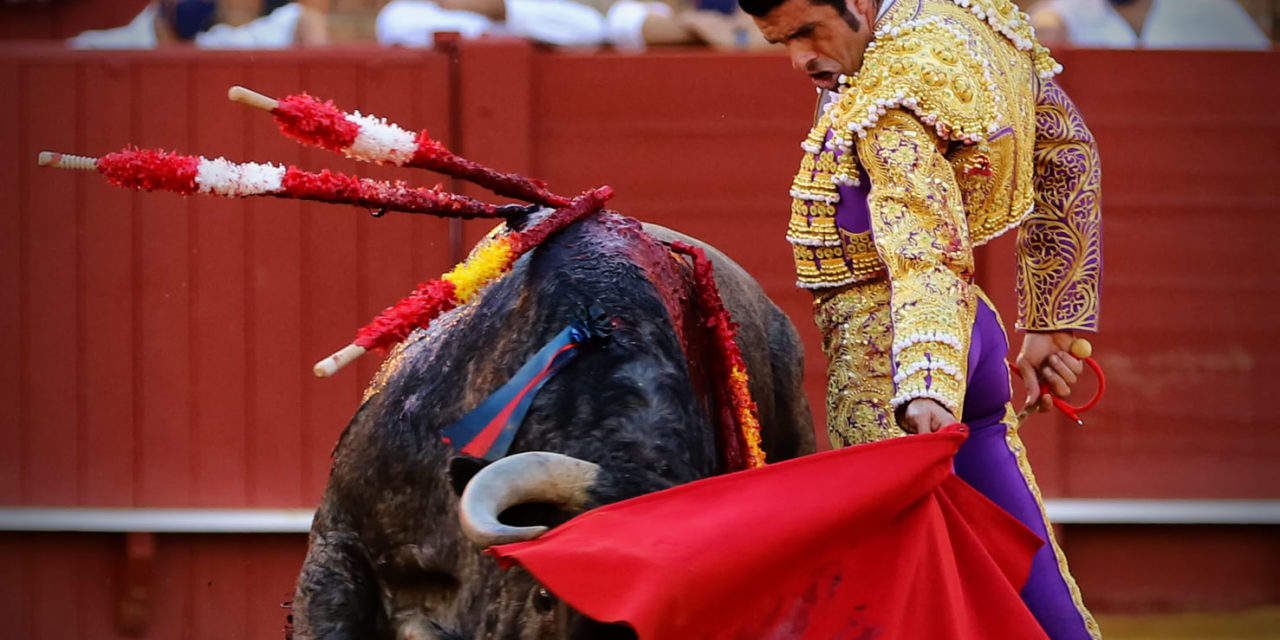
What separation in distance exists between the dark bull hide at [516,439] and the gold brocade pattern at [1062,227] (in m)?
0.55

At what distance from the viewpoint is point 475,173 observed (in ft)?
7.29

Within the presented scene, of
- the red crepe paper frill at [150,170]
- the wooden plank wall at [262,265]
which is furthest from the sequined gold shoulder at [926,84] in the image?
the wooden plank wall at [262,265]

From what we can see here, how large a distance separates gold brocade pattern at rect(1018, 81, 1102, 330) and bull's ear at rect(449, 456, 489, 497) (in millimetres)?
1017

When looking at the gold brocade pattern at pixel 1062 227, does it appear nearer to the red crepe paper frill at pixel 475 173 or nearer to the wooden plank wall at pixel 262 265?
the red crepe paper frill at pixel 475 173

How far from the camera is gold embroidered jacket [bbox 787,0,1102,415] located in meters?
1.90

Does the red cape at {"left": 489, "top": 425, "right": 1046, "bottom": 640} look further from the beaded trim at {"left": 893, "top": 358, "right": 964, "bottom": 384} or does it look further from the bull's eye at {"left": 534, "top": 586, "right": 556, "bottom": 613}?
the bull's eye at {"left": 534, "top": 586, "right": 556, "bottom": 613}

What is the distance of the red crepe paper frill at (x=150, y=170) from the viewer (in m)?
1.86

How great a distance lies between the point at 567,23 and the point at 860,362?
9.02 feet

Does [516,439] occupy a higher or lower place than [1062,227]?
lower

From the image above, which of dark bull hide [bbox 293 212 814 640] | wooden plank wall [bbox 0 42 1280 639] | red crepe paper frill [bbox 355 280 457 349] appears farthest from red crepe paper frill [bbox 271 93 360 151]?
wooden plank wall [bbox 0 42 1280 639]

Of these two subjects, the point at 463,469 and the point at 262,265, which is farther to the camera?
the point at 262,265

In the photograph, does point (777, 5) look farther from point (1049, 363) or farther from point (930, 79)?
point (1049, 363)

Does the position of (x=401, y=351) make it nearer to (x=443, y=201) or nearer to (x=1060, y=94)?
(x=443, y=201)

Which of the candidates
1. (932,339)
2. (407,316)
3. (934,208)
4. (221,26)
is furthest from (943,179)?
(221,26)
